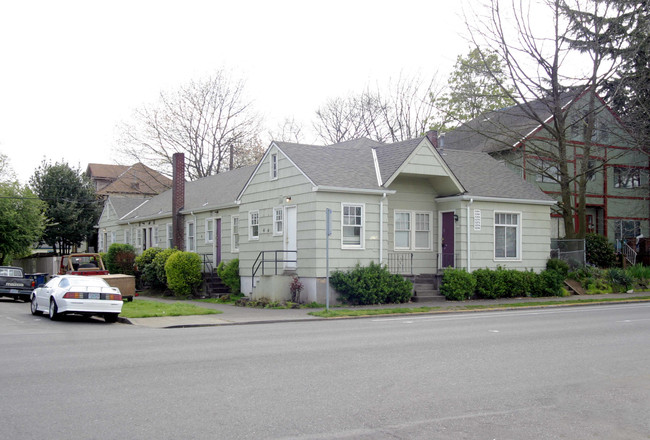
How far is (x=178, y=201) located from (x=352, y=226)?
15.9 meters

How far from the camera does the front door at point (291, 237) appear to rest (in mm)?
25203

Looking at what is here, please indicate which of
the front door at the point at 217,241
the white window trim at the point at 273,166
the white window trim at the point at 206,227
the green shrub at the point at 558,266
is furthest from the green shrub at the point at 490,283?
the white window trim at the point at 206,227

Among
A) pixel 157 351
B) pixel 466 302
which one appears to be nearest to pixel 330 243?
pixel 466 302

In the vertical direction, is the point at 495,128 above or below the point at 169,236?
above

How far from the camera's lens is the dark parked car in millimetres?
28234

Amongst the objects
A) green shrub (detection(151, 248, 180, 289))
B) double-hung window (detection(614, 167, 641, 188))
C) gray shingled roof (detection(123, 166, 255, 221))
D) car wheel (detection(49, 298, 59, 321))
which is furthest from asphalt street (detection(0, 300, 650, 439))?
double-hung window (detection(614, 167, 641, 188))

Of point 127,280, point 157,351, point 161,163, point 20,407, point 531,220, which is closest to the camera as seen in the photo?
point 20,407

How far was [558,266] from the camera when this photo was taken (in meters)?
28.5

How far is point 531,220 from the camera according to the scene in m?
28.6

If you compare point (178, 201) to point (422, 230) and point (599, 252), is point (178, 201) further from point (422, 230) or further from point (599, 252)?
point (599, 252)

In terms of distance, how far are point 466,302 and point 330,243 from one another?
565 cm

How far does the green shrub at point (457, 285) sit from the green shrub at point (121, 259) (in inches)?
732

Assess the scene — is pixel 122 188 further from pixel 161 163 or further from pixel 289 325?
pixel 289 325

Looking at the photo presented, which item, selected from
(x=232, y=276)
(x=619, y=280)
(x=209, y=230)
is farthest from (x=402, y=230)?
(x=209, y=230)
